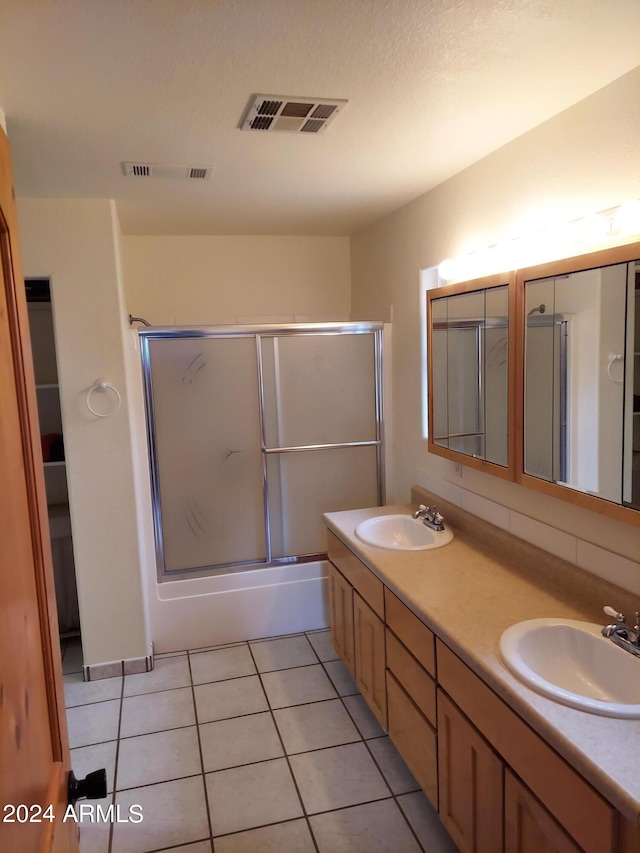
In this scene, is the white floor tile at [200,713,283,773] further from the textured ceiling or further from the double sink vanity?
the textured ceiling

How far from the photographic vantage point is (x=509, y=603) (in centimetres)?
176

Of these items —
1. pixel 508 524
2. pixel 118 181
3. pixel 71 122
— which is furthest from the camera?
pixel 118 181

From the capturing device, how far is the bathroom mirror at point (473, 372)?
205 cm

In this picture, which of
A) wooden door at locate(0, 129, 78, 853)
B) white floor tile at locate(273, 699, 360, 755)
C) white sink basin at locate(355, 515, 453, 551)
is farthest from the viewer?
white sink basin at locate(355, 515, 453, 551)

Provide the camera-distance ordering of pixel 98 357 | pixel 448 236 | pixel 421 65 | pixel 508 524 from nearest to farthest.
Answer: pixel 421 65
pixel 508 524
pixel 448 236
pixel 98 357

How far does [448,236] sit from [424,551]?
51.8 inches

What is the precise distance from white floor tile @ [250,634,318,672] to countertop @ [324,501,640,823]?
780 mm

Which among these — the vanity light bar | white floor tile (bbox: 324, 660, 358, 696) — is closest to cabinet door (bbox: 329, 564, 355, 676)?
white floor tile (bbox: 324, 660, 358, 696)

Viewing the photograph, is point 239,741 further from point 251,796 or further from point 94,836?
point 94,836

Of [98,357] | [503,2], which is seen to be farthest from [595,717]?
[98,357]

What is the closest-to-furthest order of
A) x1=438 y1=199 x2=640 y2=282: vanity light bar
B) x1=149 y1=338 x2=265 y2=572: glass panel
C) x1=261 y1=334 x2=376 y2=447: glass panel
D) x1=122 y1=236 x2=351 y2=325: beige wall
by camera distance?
x1=438 y1=199 x2=640 y2=282: vanity light bar → x1=149 y1=338 x2=265 y2=572: glass panel → x1=261 y1=334 x2=376 y2=447: glass panel → x1=122 y1=236 x2=351 y2=325: beige wall

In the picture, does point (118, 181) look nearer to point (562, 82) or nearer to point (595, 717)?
point (562, 82)

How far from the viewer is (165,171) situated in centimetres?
218

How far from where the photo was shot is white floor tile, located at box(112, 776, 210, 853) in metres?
1.88
